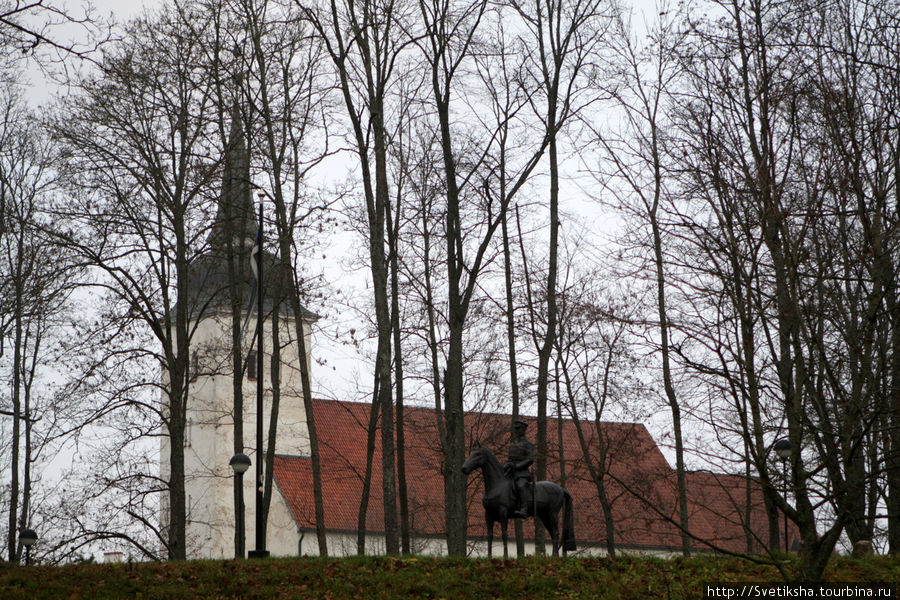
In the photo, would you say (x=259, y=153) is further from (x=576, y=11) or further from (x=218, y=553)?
(x=218, y=553)

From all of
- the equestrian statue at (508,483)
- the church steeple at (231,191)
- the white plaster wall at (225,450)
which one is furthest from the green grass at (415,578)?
the white plaster wall at (225,450)

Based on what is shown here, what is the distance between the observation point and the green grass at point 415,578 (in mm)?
13039

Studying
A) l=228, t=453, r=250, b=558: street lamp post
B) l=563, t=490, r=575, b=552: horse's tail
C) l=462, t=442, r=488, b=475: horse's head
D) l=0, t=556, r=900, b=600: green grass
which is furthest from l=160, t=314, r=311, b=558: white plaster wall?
l=0, t=556, r=900, b=600: green grass

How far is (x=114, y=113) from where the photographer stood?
23906mm

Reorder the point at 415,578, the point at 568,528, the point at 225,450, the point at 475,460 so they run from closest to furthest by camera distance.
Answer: the point at 415,578
the point at 475,460
the point at 568,528
the point at 225,450

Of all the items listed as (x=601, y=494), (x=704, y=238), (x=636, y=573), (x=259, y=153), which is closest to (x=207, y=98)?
(x=259, y=153)

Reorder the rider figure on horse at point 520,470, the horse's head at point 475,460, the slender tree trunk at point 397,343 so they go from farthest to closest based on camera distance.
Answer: the slender tree trunk at point 397,343
the rider figure on horse at point 520,470
the horse's head at point 475,460

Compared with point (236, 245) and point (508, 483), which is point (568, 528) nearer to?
point (508, 483)

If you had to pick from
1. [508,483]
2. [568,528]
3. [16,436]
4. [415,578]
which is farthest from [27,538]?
[415,578]

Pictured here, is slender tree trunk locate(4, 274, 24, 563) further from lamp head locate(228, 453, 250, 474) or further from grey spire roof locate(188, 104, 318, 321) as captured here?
lamp head locate(228, 453, 250, 474)

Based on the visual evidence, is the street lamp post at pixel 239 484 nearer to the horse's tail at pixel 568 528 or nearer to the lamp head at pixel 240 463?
the lamp head at pixel 240 463

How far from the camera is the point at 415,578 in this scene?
46.3ft

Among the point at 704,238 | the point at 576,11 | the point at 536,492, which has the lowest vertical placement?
the point at 536,492

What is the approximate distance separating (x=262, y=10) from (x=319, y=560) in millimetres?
15012
